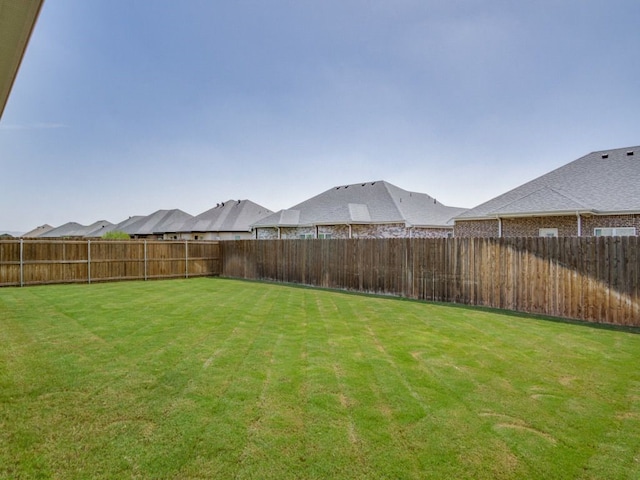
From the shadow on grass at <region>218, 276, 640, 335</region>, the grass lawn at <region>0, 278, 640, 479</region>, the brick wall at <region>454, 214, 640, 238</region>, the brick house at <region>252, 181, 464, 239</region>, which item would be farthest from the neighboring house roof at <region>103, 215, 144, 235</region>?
the grass lawn at <region>0, 278, 640, 479</region>

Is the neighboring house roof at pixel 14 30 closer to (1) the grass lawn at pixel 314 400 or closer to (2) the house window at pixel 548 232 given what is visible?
(1) the grass lawn at pixel 314 400

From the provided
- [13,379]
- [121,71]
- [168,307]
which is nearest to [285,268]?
[168,307]

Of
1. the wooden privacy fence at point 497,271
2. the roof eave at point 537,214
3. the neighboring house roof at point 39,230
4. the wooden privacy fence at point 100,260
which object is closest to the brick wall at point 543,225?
the roof eave at point 537,214

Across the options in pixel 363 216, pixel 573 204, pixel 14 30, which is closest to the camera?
pixel 14 30

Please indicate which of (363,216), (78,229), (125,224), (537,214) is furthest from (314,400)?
(78,229)

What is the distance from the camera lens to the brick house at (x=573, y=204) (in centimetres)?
1370

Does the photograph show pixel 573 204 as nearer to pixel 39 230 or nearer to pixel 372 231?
pixel 372 231

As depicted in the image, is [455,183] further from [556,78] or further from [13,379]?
[13,379]

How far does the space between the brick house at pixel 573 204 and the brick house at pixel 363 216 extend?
11.0 ft

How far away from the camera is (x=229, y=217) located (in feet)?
113

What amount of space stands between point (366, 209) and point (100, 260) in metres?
14.7

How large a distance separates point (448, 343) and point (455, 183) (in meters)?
18.6

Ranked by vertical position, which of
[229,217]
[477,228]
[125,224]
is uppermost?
[125,224]

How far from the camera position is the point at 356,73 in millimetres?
14445
